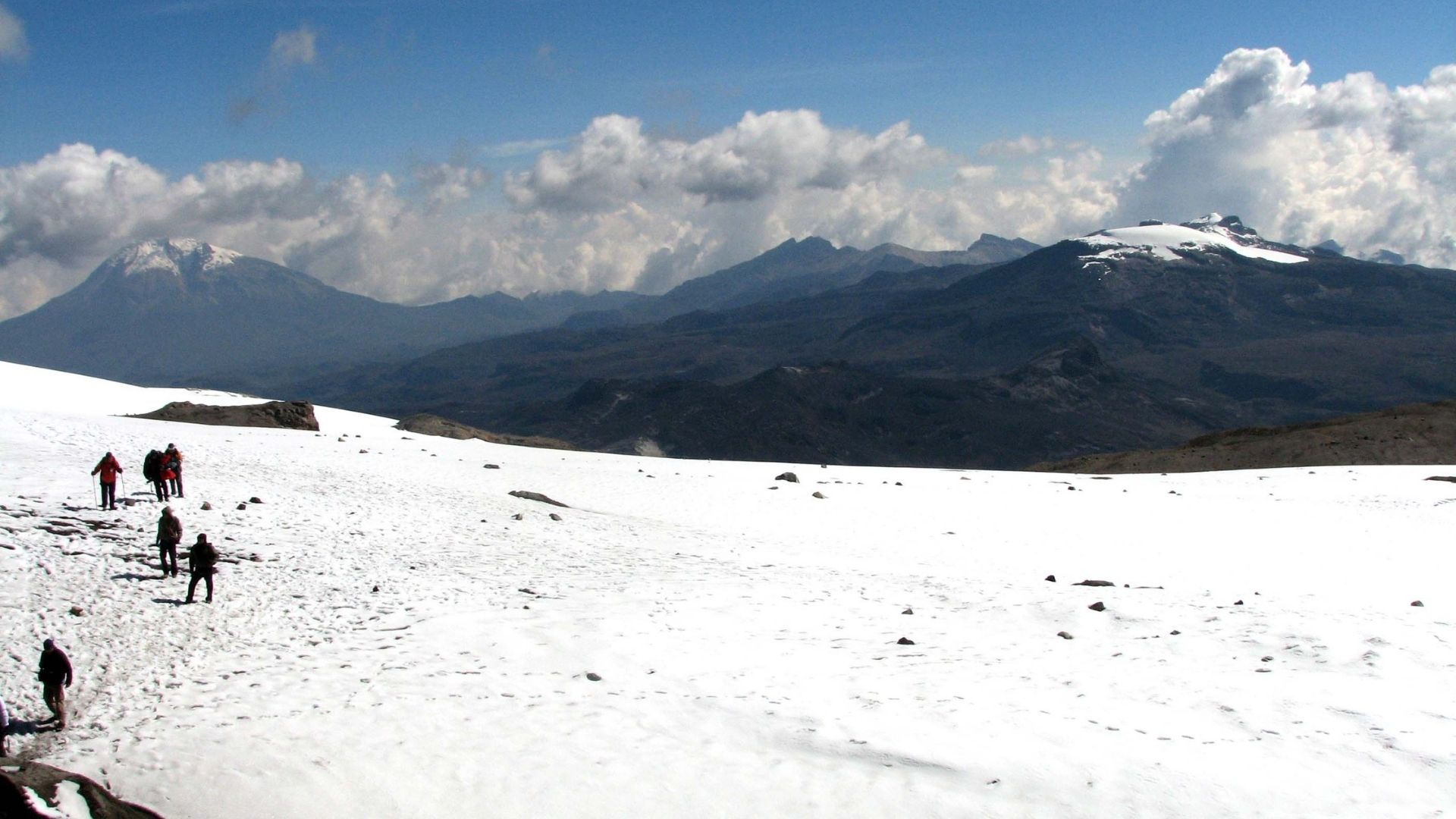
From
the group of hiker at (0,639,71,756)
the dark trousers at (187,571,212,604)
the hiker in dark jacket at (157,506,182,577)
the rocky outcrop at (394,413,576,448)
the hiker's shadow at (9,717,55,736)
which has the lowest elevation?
the hiker's shadow at (9,717,55,736)

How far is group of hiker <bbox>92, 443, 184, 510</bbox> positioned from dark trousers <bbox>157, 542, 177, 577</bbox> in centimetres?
494

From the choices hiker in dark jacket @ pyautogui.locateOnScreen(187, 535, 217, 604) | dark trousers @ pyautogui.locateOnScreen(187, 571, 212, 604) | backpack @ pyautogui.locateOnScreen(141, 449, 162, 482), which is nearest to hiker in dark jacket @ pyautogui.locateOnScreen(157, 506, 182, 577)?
dark trousers @ pyautogui.locateOnScreen(187, 571, 212, 604)

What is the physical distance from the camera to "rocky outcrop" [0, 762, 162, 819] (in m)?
9.59

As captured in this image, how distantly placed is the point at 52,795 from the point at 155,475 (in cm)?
1593

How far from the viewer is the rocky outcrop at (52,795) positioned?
959 centimetres

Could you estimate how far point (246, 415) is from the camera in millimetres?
53656

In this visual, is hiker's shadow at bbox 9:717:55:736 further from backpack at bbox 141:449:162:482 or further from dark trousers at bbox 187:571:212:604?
backpack at bbox 141:449:162:482

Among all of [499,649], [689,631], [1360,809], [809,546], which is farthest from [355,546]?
[1360,809]

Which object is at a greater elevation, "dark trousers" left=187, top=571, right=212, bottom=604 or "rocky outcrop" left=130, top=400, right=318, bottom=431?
"rocky outcrop" left=130, top=400, right=318, bottom=431

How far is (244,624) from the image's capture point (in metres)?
16.4

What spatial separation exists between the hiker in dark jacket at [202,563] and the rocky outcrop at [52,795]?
659cm

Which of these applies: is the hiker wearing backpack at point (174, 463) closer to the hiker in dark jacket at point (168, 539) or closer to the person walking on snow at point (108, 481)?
the person walking on snow at point (108, 481)

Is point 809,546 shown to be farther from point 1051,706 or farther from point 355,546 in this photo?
point 1051,706

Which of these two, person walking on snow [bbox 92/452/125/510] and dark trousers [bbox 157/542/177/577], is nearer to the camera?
dark trousers [bbox 157/542/177/577]
